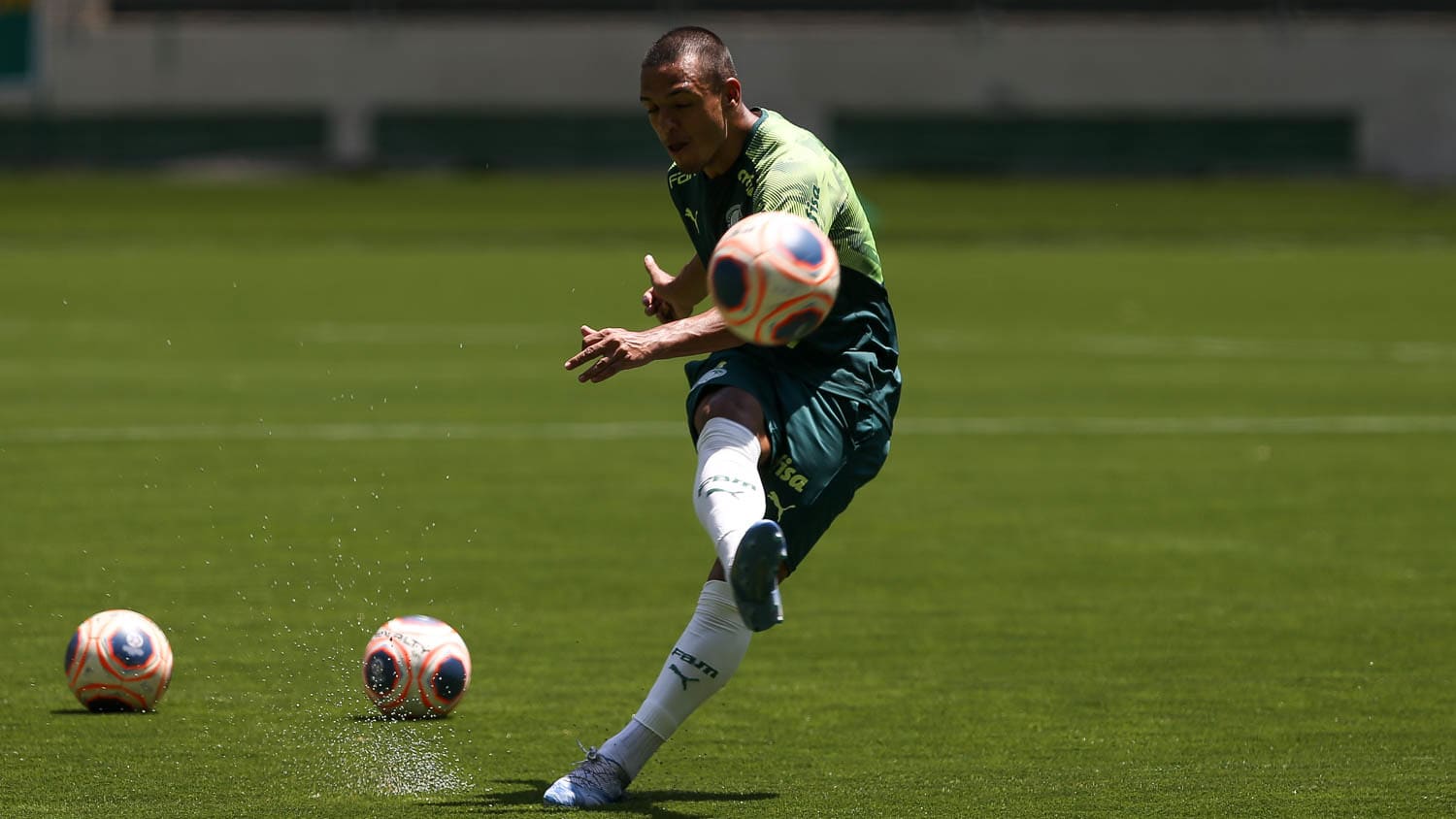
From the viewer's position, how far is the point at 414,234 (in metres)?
47.1

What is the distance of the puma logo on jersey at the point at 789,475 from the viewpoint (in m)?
6.97

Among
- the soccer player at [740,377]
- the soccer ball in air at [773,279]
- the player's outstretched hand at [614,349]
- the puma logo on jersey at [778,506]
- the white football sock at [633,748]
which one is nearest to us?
the soccer ball in air at [773,279]

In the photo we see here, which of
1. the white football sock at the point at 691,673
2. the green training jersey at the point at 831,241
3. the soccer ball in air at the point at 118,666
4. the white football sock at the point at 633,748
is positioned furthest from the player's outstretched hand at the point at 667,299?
the soccer ball in air at the point at 118,666

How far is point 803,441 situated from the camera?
6.98m

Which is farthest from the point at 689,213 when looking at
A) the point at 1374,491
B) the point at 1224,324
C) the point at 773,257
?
the point at 1224,324

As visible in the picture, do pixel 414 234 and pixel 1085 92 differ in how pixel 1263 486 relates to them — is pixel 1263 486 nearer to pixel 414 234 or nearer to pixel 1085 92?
pixel 414 234

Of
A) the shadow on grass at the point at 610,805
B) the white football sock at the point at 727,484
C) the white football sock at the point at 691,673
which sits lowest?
the shadow on grass at the point at 610,805

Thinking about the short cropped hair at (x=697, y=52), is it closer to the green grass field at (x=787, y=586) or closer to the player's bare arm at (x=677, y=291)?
the player's bare arm at (x=677, y=291)

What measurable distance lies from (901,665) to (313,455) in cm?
759

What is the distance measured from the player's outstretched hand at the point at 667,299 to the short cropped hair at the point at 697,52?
2.78 ft

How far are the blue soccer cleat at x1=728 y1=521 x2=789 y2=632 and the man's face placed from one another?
1.42m

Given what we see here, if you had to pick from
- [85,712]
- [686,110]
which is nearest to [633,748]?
[686,110]

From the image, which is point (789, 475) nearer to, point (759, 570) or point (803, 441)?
point (803, 441)

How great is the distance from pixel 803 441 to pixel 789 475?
0.11m
